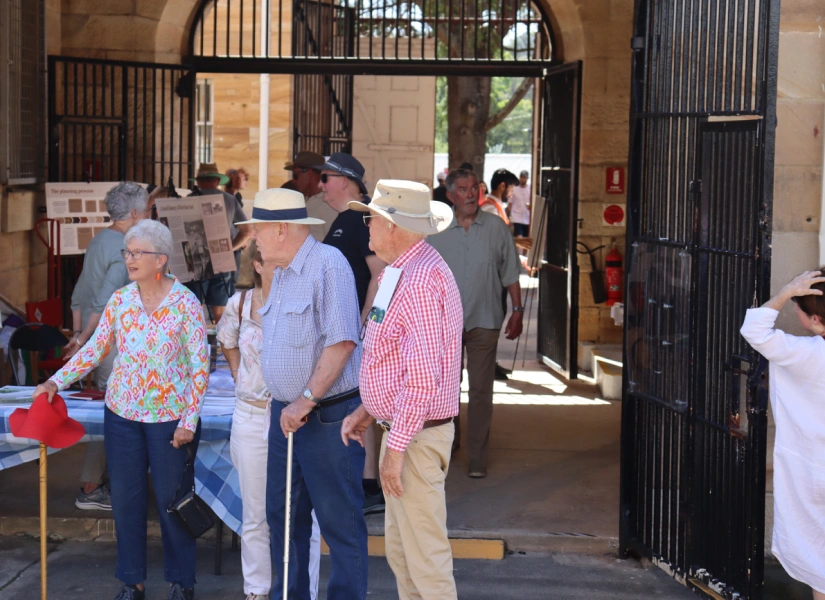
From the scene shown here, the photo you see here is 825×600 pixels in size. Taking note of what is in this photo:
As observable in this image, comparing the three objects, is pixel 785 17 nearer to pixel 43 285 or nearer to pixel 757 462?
pixel 757 462

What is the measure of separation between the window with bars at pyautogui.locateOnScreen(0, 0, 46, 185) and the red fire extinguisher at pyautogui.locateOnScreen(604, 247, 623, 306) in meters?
4.77

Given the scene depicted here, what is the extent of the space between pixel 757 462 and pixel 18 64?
20.3 feet

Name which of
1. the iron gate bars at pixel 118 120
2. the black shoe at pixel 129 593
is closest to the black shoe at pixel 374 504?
the black shoe at pixel 129 593

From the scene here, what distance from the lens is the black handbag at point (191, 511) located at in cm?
456

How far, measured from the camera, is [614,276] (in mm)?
9508

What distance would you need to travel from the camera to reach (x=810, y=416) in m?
4.05

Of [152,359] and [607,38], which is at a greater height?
[607,38]

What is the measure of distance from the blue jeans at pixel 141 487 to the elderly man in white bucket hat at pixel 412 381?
0.98 m

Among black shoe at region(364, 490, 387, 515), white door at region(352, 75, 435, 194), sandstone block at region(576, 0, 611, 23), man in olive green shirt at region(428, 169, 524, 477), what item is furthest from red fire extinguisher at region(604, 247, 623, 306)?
white door at region(352, 75, 435, 194)

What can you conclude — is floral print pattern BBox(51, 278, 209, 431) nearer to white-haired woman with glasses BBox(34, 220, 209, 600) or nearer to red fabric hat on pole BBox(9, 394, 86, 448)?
white-haired woman with glasses BBox(34, 220, 209, 600)

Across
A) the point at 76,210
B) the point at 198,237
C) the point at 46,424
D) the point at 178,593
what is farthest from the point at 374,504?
the point at 76,210

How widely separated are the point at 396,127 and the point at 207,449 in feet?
51.3

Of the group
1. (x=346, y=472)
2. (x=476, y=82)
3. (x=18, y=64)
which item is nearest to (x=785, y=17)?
(x=346, y=472)

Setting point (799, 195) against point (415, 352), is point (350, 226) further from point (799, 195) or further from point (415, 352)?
point (799, 195)
